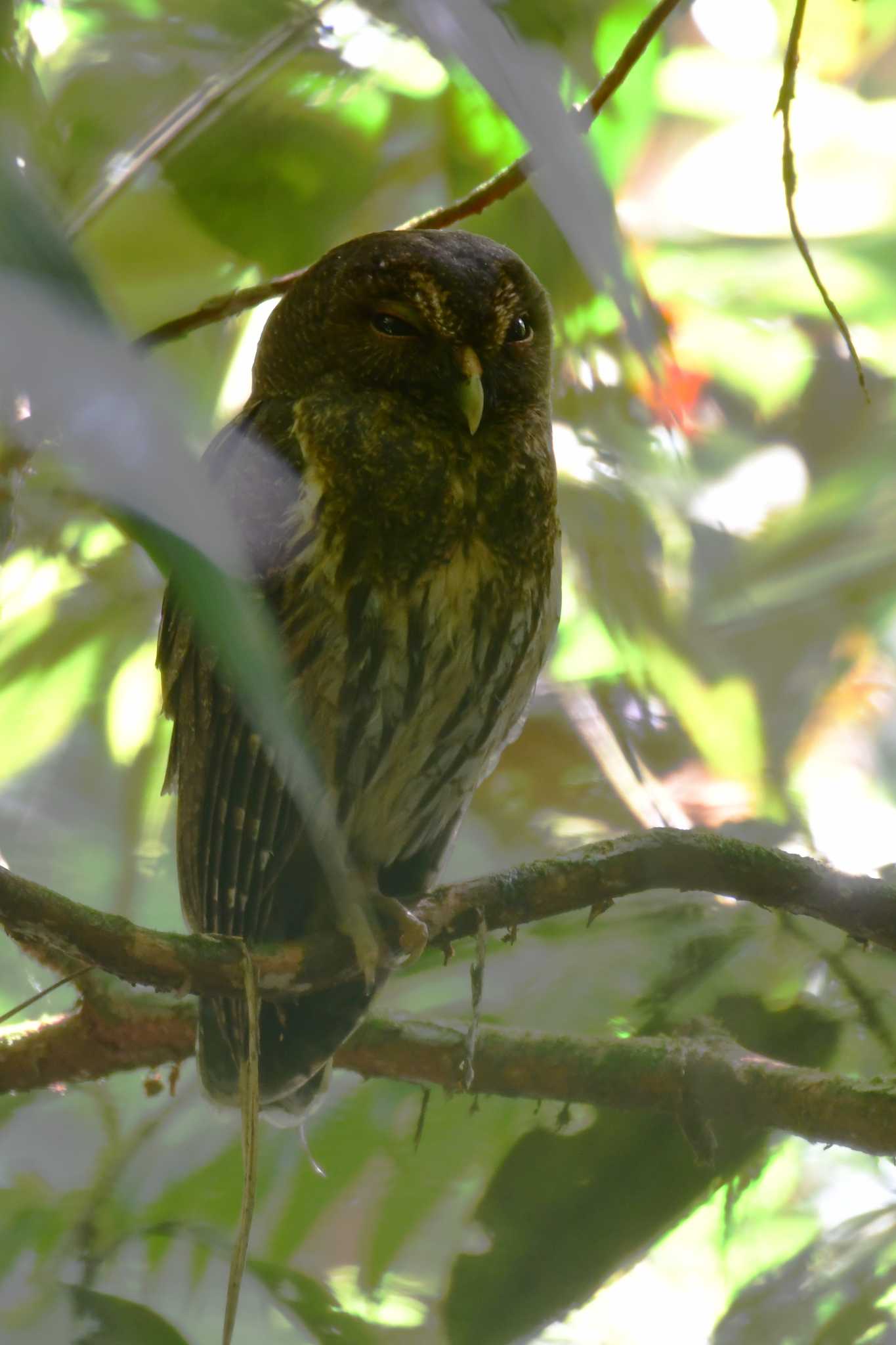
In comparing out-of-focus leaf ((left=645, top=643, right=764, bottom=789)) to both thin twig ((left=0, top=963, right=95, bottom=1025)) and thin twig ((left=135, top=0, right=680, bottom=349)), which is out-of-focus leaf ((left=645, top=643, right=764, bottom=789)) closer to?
thin twig ((left=135, top=0, right=680, bottom=349))

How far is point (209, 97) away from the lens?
2.33 feet

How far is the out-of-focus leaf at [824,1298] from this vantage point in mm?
716

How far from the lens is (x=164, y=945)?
2.59 ft

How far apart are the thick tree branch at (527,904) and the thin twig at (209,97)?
0.42 metres

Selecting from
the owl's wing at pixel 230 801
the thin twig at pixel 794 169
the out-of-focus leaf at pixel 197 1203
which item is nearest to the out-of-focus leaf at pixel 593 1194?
the out-of-focus leaf at pixel 197 1203

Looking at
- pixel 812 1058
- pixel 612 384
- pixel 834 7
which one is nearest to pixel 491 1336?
pixel 812 1058

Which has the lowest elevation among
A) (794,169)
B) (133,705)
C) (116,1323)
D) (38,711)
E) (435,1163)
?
(116,1323)

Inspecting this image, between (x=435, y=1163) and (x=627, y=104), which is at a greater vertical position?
(x=627, y=104)

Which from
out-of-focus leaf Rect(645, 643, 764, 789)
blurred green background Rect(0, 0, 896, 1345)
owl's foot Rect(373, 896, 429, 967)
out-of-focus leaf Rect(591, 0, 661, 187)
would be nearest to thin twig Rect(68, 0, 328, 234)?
blurred green background Rect(0, 0, 896, 1345)

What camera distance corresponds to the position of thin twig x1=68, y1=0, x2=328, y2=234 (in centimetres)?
69

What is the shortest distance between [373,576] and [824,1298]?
2.01 ft

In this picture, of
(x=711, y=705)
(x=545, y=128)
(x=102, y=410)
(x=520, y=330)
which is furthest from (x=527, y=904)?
(x=102, y=410)

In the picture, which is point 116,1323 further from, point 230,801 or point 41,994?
point 230,801

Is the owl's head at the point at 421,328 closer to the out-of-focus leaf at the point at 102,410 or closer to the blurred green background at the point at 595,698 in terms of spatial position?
the blurred green background at the point at 595,698
